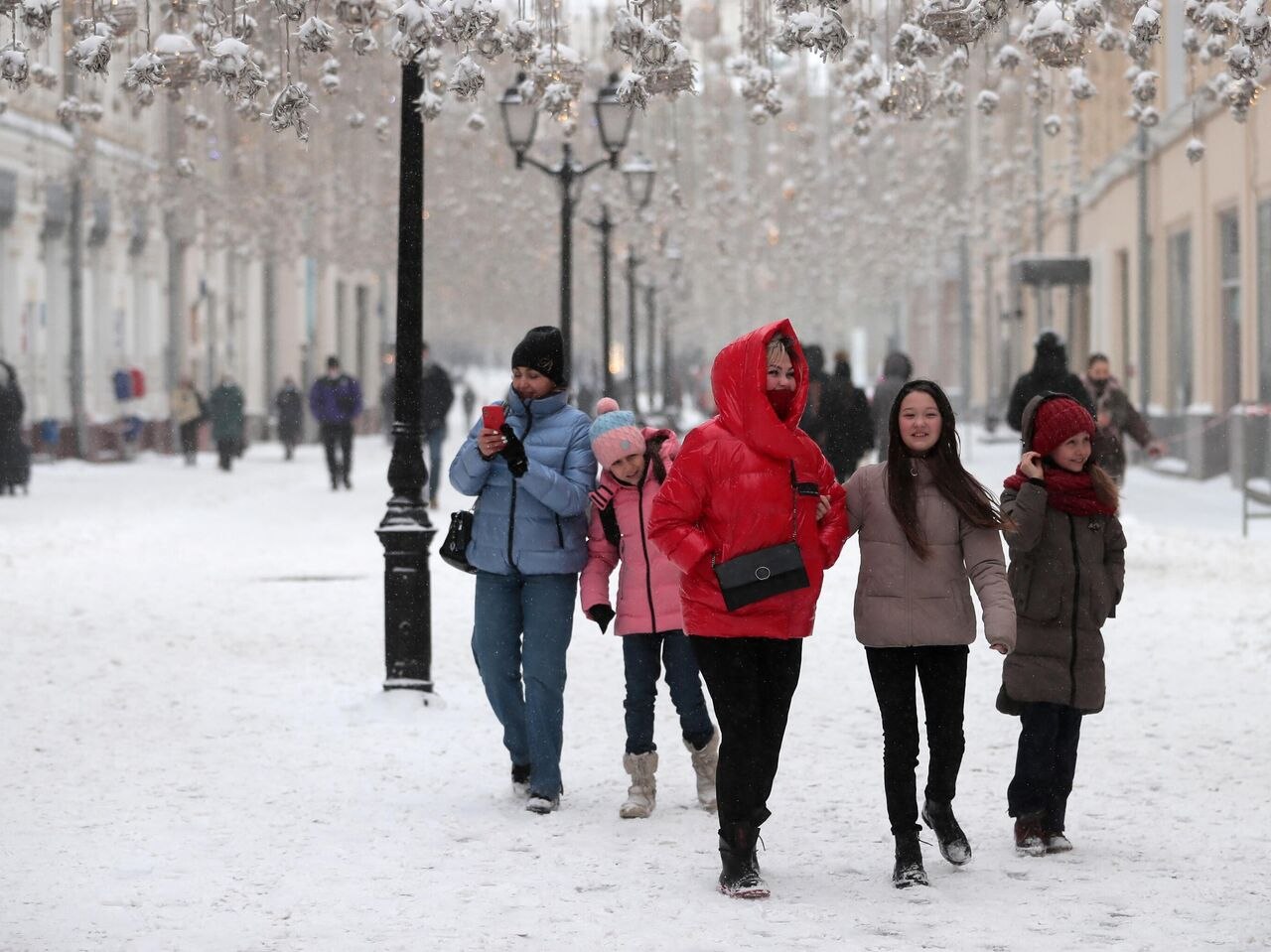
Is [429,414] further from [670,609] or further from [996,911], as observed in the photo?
[996,911]

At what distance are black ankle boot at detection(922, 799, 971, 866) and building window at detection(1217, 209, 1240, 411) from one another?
21.9 meters

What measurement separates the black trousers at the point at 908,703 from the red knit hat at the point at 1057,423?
747mm

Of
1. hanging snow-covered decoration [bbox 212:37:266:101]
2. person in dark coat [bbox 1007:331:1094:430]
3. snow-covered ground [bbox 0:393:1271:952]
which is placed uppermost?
hanging snow-covered decoration [bbox 212:37:266:101]

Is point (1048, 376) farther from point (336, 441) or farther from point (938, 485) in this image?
point (336, 441)

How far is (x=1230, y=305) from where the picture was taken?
28328 mm

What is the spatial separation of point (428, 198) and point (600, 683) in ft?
94.7

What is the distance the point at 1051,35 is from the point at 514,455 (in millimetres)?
2493

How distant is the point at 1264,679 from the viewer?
10.9m

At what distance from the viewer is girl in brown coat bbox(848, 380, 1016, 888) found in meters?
6.52

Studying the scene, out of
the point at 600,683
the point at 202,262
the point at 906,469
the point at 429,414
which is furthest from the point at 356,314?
the point at 906,469

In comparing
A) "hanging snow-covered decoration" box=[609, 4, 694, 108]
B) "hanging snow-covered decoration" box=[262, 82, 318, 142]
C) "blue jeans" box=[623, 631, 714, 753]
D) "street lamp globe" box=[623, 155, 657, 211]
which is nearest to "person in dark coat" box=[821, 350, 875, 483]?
"street lamp globe" box=[623, 155, 657, 211]

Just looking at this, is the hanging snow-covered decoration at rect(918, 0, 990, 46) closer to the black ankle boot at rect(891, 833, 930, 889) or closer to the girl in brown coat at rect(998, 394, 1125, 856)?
the girl in brown coat at rect(998, 394, 1125, 856)

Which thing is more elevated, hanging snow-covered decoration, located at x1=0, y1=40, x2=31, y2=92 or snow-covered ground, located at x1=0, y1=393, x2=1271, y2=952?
hanging snow-covered decoration, located at x1=0, y1=40, x2=31, y2=92

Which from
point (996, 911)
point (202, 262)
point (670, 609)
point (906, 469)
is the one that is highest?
point (202, 262)
